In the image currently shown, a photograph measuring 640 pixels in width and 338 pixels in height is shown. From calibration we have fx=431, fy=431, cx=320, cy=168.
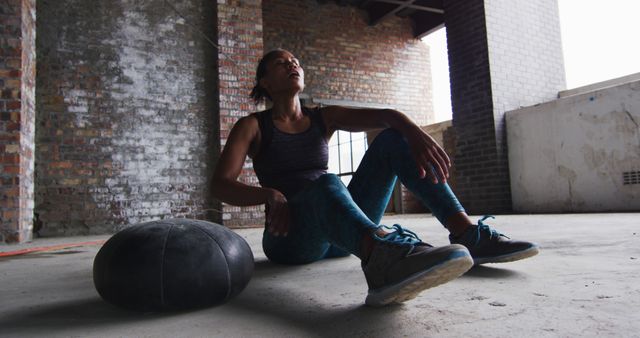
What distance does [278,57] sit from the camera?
192cm

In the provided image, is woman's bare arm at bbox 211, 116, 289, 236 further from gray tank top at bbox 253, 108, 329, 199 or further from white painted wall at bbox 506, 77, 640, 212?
white painted wall at bbox 506, 77, 640, 212

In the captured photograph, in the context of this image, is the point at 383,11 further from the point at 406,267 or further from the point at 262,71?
the point at 406,267

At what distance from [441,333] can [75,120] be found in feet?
16.7

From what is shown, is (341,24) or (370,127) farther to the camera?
(341,24)

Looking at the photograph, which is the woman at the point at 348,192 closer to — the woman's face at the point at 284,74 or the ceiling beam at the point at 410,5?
the woman's face at the point at 284,74

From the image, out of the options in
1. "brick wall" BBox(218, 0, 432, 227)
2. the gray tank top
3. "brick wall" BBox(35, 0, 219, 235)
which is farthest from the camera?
"brick wall" BBox(218, 0, 432, 227)

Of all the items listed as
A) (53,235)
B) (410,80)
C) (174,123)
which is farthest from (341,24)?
(53,235)

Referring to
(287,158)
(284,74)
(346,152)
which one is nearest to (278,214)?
(287,158)

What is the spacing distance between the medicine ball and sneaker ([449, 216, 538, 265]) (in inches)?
32.8

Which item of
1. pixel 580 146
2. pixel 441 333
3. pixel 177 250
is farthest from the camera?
pixel 580 146

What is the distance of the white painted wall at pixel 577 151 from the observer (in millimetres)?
5332

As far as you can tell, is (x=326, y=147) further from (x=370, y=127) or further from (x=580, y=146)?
(x=580, y=146)

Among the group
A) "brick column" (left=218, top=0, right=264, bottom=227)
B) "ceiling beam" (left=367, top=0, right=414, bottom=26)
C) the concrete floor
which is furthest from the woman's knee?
"ceiling beam" (left=367, top=0, right=414, bottom=26)

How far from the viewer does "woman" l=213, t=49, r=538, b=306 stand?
44.1 inches
